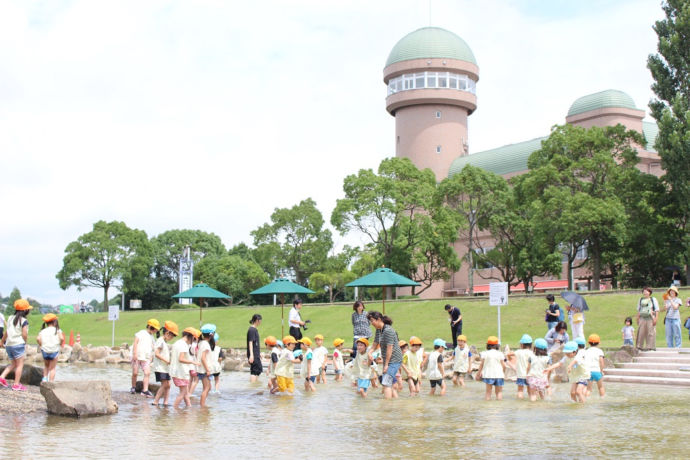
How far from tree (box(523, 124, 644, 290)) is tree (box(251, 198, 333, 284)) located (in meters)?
27.2

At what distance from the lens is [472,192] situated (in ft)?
161

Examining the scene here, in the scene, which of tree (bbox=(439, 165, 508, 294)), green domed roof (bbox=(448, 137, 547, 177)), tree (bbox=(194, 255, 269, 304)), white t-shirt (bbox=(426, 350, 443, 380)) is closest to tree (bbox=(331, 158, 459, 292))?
tree (bbox=(439, 165, 508, 294))

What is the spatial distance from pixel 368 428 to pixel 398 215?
125 feet

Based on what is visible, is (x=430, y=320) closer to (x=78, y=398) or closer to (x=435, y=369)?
(x=435, y=369)

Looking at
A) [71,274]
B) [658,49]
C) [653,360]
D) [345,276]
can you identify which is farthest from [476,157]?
[653,360]

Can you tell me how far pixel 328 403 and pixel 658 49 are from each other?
106ft

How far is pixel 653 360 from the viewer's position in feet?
63.8

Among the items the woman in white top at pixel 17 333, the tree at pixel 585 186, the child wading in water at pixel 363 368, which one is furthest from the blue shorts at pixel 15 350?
A: the tree at pixel 585 186

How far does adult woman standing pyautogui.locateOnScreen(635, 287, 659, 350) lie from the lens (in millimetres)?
20609

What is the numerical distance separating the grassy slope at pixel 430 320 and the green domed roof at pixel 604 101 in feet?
91.2

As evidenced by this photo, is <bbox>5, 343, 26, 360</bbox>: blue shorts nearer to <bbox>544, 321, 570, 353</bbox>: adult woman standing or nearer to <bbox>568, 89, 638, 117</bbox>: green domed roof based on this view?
<bbox>544, 321, 570, 353</bbox>: adult woman standing

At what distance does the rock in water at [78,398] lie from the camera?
40.2 feet

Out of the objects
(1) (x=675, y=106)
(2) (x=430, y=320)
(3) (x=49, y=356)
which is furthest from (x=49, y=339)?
(1) (x=675, y=106)

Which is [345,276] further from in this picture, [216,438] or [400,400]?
[216,438]
